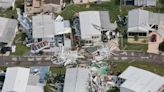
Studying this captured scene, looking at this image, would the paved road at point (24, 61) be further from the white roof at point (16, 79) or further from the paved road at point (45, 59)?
the white roof at point (16, 79)

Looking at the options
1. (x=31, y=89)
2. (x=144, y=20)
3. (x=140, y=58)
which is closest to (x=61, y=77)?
(x=31, y=89)

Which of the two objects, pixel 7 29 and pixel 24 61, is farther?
pixel 7 29

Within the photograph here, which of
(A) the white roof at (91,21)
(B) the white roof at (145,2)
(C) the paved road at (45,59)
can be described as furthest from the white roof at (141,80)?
(B) the white roof at (145,2)

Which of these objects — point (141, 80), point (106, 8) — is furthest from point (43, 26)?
point (141, 80)

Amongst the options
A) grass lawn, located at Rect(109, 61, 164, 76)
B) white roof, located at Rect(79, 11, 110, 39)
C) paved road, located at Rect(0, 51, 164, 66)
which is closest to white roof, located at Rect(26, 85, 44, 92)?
paved road, located at Rect(0, 51, 164, 66)

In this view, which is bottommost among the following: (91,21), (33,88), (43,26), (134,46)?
(33,88)

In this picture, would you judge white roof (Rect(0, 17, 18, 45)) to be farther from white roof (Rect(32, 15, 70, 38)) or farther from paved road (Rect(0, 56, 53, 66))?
paved road (Rect(0, 56, 53, 66))

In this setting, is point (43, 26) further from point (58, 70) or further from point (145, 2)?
point (145, 2)
